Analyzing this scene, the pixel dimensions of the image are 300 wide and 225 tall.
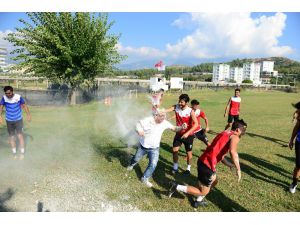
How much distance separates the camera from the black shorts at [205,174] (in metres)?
4.94

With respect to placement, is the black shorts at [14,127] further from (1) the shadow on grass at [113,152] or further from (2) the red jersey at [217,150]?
(2) the red jersey at [217,150]

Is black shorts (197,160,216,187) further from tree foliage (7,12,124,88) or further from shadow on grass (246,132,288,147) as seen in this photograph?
tree foliage (7,12,124,88)

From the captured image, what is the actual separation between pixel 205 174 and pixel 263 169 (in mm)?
3561

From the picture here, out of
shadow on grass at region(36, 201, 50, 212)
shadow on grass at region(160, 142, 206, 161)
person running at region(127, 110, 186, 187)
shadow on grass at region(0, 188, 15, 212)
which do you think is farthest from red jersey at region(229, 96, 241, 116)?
shadow on grass at region(0, 188, 15, 212)

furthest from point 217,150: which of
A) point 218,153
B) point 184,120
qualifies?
point 184,120

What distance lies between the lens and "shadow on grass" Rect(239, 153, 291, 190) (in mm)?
6801

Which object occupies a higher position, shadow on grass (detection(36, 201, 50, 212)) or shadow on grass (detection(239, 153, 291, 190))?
shadow on grass (detection(36, 201, 50, 212))

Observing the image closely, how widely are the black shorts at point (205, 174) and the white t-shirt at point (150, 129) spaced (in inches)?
48.9

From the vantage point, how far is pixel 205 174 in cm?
498

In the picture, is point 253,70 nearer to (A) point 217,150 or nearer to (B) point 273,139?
(B) point 273,139

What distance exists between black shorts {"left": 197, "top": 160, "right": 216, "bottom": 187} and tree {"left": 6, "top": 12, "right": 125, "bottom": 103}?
1773 cm

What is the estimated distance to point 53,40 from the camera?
66.0ft

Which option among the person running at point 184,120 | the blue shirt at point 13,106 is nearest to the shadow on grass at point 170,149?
the person running at point 184,120
